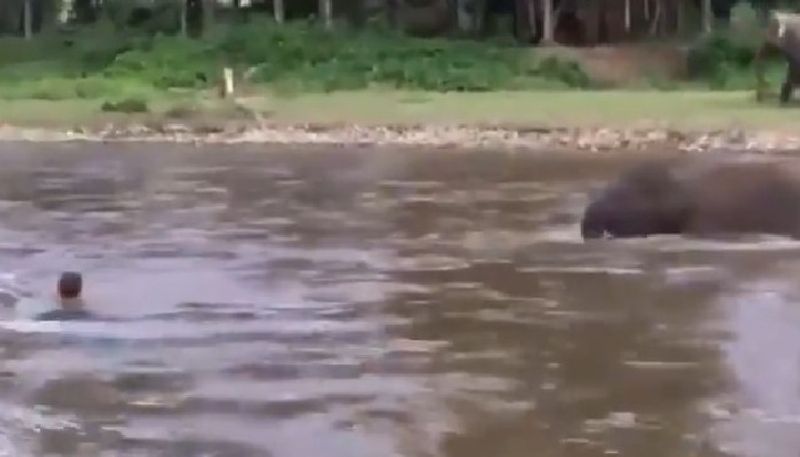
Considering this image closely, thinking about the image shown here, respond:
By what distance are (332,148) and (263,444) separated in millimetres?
15211

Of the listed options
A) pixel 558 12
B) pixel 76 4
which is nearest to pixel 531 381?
pixel 558 12

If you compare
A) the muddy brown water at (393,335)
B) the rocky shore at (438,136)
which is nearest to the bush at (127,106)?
the rocky shore at (438,136)

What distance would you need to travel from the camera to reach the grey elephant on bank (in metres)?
24.9

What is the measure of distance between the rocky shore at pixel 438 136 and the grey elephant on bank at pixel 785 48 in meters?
4.29

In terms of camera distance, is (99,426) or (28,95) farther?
(28,95)

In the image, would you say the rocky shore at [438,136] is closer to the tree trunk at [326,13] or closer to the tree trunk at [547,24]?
the tree trunk at [326,13]

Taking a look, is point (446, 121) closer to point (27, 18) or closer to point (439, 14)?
point (439, 14)

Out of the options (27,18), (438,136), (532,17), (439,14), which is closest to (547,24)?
(532,17)

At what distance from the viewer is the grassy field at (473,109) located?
22656 mm

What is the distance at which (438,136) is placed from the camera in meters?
22.3

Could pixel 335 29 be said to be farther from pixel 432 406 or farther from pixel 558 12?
pixel 432 406

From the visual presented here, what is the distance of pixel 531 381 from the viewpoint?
7895 millimetres

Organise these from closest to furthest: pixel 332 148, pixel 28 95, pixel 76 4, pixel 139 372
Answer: pixel 139 372, pixel 332 148, pixel 28 95, pixel 76 4

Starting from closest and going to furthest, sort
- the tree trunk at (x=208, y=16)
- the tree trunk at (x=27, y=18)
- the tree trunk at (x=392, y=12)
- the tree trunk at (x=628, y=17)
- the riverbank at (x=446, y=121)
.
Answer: the riverbank at (x=446, y=121) → the tree trunk at (x=208, y=16) → the tree trunk at (x=628, y=17) → the tree trunk at (x=392, y=12) → the tree trunk at (x=27, y=18)
